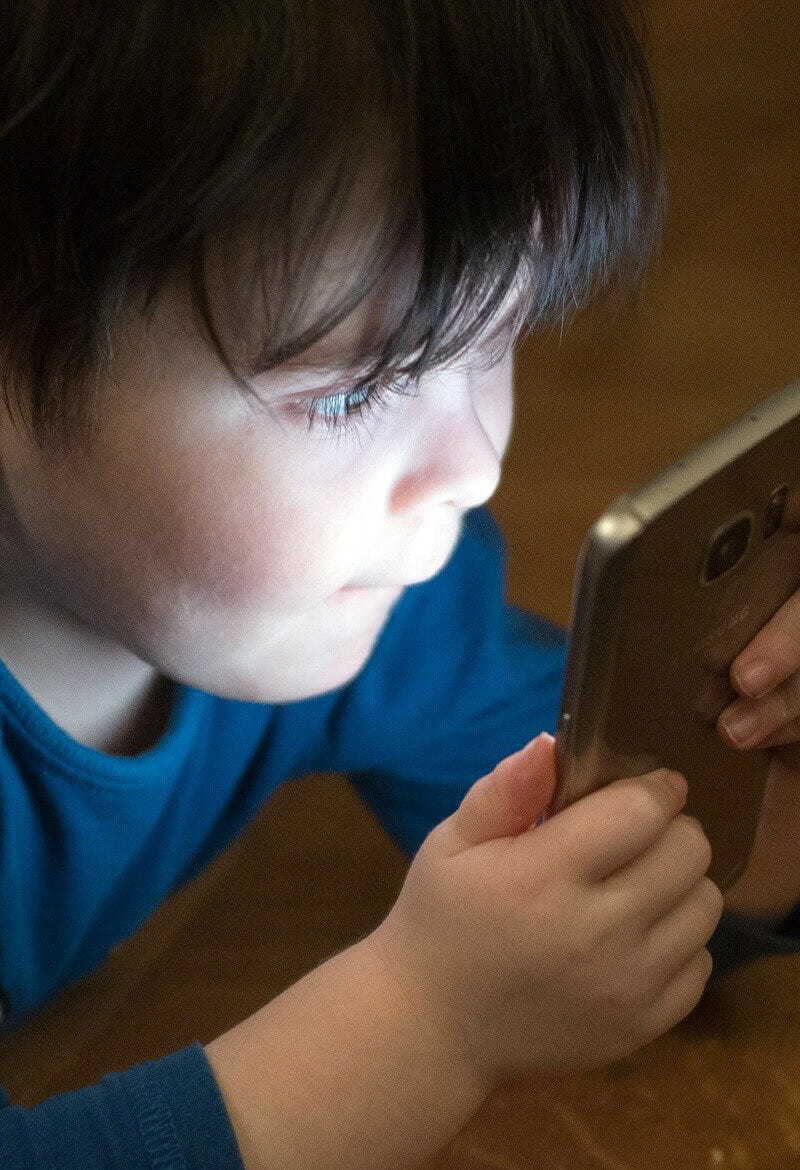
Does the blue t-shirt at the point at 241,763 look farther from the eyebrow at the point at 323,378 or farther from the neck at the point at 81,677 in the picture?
the eyebrow at the point at 323,378

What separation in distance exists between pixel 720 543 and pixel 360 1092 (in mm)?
169

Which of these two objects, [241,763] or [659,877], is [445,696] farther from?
[659,877]

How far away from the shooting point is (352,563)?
0.39 meters

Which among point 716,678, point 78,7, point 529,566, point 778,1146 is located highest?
point 78,7

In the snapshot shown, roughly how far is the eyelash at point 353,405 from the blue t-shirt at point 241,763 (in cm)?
18

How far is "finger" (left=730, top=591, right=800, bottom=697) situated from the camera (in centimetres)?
35

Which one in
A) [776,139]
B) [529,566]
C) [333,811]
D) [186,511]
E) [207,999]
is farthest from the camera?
[776,139]

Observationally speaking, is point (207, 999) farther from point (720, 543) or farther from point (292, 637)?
point (720, 543)

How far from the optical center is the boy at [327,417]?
287 millimetres

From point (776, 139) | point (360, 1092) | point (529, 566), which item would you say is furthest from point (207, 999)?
point (776, 139)

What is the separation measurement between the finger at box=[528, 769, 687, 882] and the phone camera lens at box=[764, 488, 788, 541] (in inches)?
2.7

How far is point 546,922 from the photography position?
0.34 metres

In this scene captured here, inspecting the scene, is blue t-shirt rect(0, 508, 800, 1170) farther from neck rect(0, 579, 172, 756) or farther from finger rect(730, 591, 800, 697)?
finger rect(730, 591, 800, 697)

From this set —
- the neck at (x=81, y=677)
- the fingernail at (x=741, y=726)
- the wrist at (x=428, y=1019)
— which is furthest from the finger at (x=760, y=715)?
the neck at (x=81, y=677)
